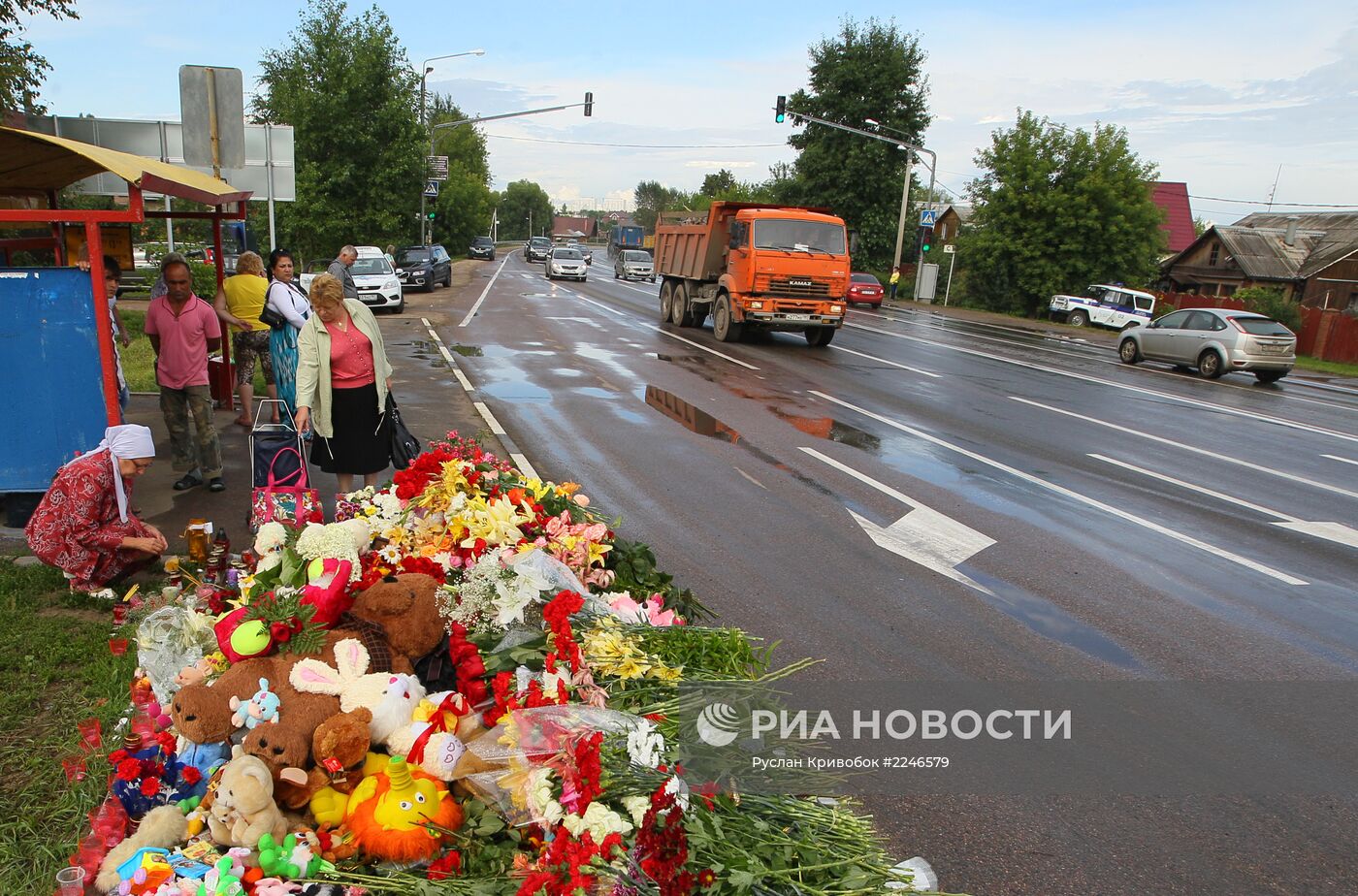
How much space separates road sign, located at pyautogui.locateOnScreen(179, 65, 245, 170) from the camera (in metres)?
7.94

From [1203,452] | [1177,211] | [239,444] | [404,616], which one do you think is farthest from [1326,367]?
[1177,211]

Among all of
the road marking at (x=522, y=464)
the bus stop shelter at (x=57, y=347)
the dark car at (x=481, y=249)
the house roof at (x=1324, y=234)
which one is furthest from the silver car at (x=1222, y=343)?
the dark car at (x=481, y=249)

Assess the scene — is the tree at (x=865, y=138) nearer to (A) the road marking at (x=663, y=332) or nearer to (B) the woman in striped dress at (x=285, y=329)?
(A) the road marking at (x=663, y=332)

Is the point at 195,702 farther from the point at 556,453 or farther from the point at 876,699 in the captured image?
the point at 556,453

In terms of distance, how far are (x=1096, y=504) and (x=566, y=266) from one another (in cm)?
3954

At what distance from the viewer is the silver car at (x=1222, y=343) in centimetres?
2050

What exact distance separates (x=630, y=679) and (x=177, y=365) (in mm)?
5788

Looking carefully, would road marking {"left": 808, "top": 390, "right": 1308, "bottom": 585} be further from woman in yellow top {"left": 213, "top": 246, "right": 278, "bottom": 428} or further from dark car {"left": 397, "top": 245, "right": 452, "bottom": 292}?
dark car {"left": 397, "top": 245, "right": 452, "bottom": 292}

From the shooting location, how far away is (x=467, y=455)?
490cm

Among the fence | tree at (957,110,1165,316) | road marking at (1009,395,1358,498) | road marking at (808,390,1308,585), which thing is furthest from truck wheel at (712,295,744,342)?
tree at (957,110,1165,316)

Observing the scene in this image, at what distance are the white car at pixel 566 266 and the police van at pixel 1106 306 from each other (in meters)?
22.5

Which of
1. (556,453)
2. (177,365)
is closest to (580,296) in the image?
(556,453)

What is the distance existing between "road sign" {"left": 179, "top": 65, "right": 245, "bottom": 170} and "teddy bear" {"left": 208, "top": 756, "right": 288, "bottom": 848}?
22.7 feet

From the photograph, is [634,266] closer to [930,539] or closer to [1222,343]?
[1222,343]
